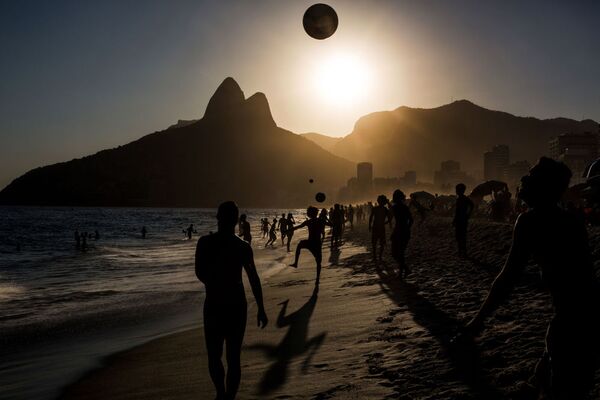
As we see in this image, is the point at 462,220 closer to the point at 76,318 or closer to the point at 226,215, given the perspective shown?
the point at 226,215

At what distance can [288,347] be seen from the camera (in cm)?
590

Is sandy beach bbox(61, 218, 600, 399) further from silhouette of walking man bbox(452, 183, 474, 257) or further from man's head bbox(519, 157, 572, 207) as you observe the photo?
silhouette of walking man bbox(452, 183, 474, 257)

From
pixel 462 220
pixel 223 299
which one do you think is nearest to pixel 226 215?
pixel 223 299

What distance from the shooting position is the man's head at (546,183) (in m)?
2.46

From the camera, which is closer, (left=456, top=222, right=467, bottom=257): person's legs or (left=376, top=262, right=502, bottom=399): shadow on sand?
(left=376, top=262, right=502, bottom=399): shadow on sand

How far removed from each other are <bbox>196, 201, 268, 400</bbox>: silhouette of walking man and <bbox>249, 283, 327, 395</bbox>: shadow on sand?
0.78 metres

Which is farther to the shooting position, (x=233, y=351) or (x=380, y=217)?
(x=380, y=217)

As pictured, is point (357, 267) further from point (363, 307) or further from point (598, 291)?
point (598, 291)

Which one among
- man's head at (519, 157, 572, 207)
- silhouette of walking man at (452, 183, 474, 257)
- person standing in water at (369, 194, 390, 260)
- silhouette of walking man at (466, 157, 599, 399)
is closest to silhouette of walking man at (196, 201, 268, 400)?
silhouette of walking man at (466, 157, 599, 399)

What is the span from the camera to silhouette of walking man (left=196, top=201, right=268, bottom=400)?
3.76 m

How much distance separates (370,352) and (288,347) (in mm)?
1239

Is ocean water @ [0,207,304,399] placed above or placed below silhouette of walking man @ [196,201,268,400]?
below

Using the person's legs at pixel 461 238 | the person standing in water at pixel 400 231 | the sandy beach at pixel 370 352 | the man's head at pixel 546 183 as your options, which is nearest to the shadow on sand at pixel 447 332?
the sandy beach at pixel 370 352

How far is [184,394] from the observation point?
4.61 meters
